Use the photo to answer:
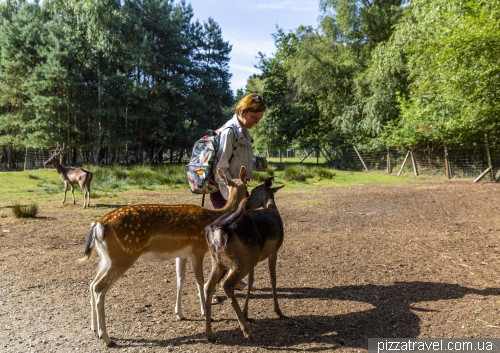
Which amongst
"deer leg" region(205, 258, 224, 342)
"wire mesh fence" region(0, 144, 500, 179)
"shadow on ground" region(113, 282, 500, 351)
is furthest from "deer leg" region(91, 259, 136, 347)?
"wire mesh fence" region(0, 144, 500, 179)

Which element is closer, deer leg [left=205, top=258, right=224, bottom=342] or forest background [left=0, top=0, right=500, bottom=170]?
deer leg [left=205, top=258, right=224, bottom=342]

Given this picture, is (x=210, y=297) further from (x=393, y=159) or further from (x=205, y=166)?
(x=393, y=159)

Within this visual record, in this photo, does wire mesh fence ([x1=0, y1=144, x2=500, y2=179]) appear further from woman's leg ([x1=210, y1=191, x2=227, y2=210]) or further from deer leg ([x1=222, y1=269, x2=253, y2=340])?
deer leg ([x1=222, y1=269, x2=253, y2=340])

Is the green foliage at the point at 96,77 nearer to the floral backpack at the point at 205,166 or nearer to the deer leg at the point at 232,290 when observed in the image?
the floral backpack at the point at 205,166

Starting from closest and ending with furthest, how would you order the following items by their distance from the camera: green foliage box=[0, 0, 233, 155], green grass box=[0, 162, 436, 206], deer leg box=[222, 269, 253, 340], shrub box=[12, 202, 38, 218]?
deer leg box=[222, 269, 253, 340] < shrub box=[12, 202, 38, 218] < green grass box=[0, 162, 436, 206] < green foliage box=[0, 0, 233, 155]

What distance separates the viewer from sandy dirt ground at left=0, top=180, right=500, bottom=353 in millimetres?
3219


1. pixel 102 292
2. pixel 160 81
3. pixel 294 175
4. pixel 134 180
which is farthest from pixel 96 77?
pixel 102 292

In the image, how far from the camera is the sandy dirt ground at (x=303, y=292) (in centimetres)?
322

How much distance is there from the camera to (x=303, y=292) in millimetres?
4285

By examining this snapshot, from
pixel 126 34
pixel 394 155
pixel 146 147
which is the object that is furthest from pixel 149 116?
pixel 394 155

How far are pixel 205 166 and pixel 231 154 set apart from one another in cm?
30

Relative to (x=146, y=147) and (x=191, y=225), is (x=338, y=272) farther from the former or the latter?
(x=146, y=147)

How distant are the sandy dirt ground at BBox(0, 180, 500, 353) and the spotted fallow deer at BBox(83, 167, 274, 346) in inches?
14.3

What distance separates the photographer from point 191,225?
3590mm
